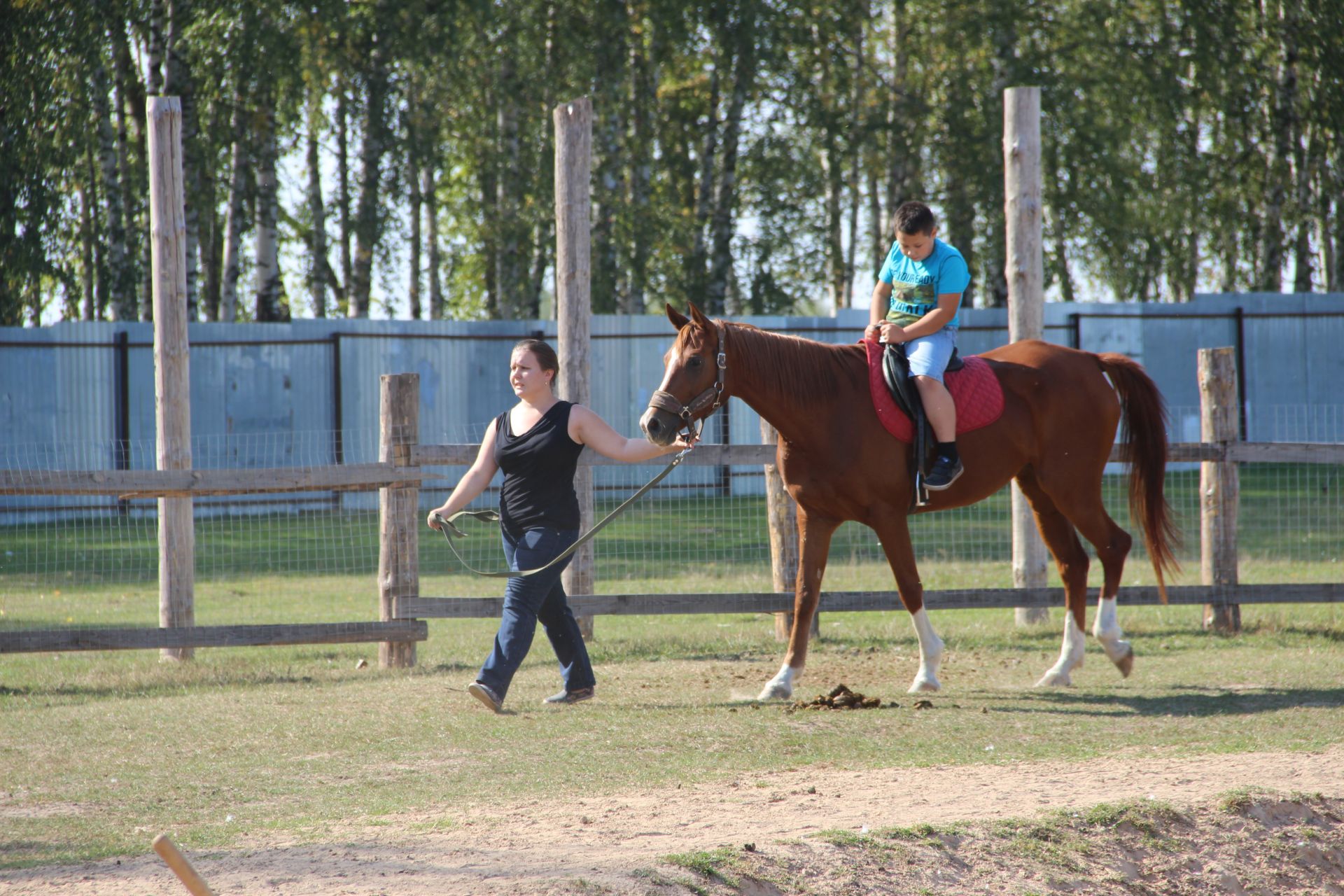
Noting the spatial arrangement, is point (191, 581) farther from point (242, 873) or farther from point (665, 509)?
point (665, 509)

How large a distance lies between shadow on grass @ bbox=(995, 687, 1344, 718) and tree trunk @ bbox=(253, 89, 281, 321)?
14.5m

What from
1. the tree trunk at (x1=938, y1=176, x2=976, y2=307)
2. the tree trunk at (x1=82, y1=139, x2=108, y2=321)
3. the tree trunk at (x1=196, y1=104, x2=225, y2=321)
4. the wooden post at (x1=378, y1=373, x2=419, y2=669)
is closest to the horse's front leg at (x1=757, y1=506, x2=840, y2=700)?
the wooden post at (x1=378, y1=373, x2=419, y2=669)

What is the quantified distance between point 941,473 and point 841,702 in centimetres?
128

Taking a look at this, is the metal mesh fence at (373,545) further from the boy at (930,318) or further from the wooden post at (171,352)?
the boy at (930,318)

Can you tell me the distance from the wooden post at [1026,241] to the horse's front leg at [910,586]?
223 cm

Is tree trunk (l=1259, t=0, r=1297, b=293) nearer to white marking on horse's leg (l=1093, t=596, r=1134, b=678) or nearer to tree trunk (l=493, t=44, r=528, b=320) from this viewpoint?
tree trunk (l=493, t=44, r=528, b=320)

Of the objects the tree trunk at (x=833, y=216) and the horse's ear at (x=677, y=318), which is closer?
the horse's ear at (x=677, y=318)

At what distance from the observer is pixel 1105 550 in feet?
23.4

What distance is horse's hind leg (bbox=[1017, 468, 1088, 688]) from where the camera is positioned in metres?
7.10

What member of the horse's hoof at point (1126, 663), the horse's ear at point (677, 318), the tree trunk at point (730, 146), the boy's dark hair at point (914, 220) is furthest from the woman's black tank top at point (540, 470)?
the tree trunk at point (730, 146)

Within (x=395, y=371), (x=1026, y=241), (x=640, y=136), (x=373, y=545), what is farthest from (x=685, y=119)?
(x=1026, y=241)

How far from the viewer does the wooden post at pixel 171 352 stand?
7.86 metres

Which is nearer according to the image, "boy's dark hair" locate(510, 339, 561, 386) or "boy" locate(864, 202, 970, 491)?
"boy's dark hair" locate(510, 339, 561, 386)

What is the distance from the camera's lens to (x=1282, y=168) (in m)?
21.6
